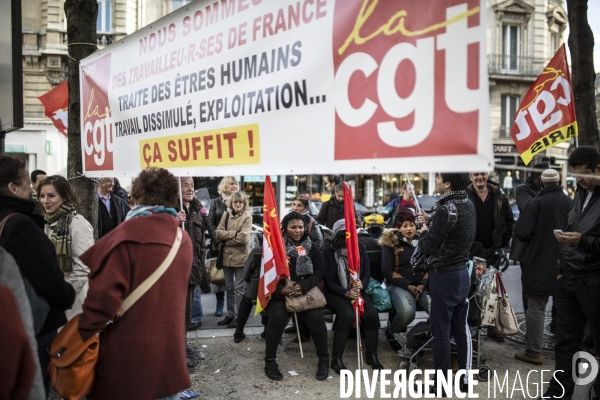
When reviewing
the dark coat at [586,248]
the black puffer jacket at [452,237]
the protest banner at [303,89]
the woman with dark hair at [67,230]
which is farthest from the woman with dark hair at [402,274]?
the woman with dark hair at [67,230]

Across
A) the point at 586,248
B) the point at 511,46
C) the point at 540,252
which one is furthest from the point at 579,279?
the point at 511,46

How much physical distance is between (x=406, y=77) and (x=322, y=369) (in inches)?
135

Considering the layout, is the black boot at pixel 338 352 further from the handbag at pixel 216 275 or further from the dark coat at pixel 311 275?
the handbag at pixel 216 275

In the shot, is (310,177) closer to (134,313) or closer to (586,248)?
(586,248)

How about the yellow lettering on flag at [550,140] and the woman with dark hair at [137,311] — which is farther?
the yellow lettering on flag at [550,140]

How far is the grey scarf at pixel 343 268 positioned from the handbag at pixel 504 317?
5.00 ft

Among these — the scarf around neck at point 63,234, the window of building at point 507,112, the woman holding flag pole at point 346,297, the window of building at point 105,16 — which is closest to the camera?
the scarf around neck at point 63,234

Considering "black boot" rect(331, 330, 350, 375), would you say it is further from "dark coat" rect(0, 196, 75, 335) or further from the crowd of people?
"dark coat" rect(0, 196, 75, 335)

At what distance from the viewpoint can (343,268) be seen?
5469 mm

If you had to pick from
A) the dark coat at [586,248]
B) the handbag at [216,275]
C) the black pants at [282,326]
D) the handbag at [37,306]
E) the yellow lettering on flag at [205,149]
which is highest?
the yellow lettering on flag at [205,149]

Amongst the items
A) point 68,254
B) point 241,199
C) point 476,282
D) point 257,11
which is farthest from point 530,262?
point 68,254

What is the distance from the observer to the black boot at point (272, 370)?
4.89 metres
